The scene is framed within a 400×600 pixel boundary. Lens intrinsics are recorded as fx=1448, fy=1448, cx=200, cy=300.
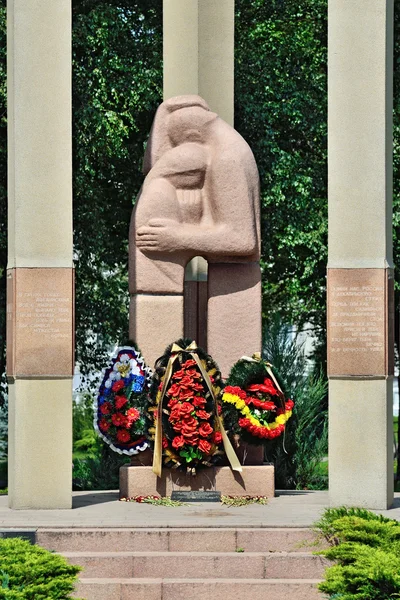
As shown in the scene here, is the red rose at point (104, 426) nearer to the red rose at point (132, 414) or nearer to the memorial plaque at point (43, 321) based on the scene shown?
the red rose at point (132, 414)

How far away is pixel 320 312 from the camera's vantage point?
23.2 metres

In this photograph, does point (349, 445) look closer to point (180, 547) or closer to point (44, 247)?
point (180, 547)

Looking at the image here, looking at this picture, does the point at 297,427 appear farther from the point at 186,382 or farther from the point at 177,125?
the point at 177,125

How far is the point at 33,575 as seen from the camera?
9.30m

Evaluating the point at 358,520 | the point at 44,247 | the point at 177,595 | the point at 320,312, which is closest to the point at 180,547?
the point at 177,595

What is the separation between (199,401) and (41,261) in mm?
2100

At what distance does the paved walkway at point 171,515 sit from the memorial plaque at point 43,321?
53.1 inches

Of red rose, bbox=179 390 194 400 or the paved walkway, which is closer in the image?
the paved walkway

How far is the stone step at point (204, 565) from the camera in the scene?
11.6 m

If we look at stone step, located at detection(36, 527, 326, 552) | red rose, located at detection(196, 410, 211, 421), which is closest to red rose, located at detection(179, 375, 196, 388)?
red rose, located at detection(196, 410, 211, 421)

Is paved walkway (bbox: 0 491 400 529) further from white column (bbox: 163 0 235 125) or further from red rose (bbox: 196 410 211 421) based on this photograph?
white column (bbox: 163 0 235 125)

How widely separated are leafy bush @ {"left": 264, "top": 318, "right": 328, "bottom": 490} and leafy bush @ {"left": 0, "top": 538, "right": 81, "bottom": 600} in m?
7.34

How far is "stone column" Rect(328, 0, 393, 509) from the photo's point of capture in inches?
539

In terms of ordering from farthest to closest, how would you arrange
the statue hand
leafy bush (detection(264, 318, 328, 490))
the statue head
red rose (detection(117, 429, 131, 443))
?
leafy bush (detection(264, 318, 328, 490)) < the statue head < the statue hand < red rose (detection(117, 429, 131, 443))
